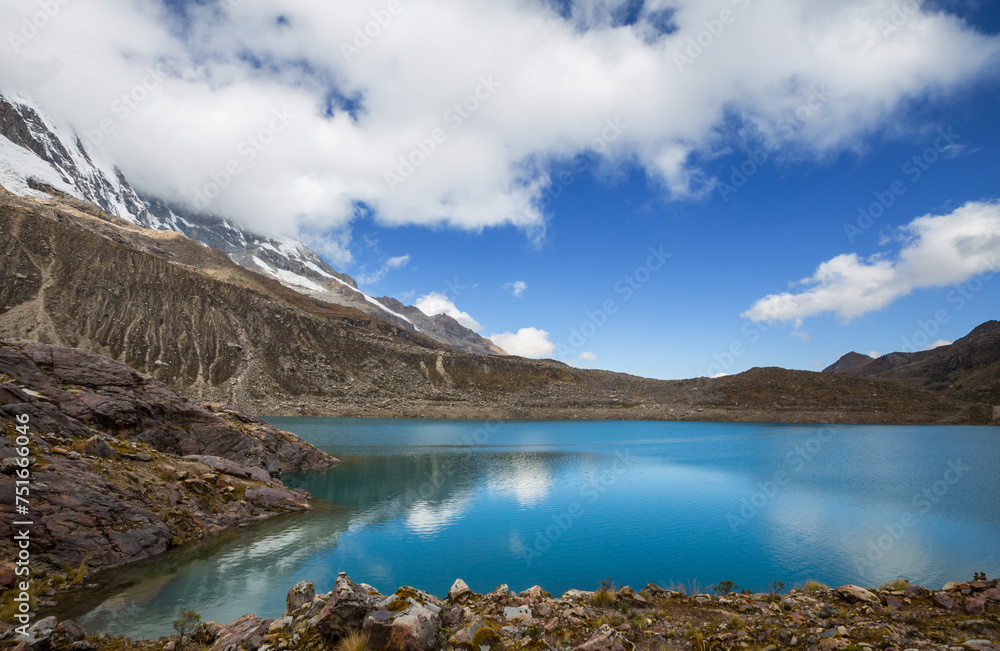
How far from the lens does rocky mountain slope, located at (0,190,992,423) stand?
100188 mm

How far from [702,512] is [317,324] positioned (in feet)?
449

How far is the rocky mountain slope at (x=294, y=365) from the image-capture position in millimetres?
100188

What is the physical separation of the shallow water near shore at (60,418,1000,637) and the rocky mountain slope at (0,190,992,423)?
7795 centimetres

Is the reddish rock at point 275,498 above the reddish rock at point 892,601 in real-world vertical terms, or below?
below

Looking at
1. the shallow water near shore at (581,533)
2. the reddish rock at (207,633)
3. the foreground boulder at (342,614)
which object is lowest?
the shallow water near shore at (581,533)

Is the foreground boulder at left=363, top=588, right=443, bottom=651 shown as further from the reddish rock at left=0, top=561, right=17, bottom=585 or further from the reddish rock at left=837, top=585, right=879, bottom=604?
the reddish rock at left=0, top=561, right=17, bottom=585

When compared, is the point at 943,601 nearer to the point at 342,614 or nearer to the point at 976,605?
the point at 976,605

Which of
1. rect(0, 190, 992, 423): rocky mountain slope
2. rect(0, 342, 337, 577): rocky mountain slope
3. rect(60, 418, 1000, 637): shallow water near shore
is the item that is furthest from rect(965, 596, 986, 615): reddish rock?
rect(0, 190, 992, 423): rocky mountain slope

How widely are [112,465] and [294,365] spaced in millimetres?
110098

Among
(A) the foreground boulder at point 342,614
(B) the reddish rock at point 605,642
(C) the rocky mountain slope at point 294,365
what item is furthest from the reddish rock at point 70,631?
(C) the rocky mountain slope at point 294,365

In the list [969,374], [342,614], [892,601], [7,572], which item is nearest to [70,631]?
[342,614]

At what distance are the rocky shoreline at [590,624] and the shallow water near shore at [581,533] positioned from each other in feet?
15.0

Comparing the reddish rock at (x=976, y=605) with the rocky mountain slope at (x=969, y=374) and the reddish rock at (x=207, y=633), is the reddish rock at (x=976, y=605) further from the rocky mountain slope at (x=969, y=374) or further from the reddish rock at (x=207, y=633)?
the rocky mountain slope at (x=969, y=374)

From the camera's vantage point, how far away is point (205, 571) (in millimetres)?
17594
